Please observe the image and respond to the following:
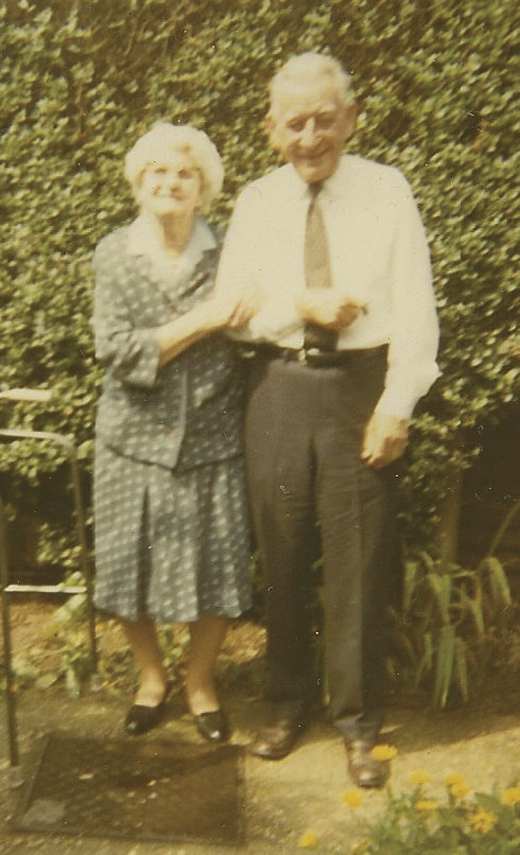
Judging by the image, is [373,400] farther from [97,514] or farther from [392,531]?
[97,514]

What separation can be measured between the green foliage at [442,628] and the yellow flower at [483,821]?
36.0 inches

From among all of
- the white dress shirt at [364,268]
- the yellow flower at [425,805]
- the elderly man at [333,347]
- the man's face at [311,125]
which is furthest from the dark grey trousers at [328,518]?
the man's face at [311,125]

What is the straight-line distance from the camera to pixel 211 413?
3.33 meters

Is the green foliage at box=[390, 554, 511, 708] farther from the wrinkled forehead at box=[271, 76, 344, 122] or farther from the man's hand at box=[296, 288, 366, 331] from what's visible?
the wrinkled forehead at box=[271, 76, 344, 122]

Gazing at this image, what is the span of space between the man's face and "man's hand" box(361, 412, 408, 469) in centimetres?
78

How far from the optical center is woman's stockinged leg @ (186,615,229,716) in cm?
361

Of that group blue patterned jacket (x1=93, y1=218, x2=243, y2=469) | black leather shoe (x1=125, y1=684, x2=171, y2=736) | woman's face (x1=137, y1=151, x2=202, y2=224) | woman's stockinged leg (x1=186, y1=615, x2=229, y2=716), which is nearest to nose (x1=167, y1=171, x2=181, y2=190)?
woman's face (x1=137, y1=151, x2=202, y2=224)

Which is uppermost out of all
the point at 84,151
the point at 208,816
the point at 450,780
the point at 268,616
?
the point at 84,151

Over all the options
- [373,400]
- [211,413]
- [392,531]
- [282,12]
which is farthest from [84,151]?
[392,531]

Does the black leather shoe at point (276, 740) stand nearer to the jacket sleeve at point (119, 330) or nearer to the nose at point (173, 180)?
the jacket sleeve at point (119, 330)

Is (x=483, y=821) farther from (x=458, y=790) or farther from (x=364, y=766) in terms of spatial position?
(x=364, y=766)

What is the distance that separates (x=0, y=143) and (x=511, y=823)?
2.93 meters

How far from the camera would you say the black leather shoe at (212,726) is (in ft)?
12.1

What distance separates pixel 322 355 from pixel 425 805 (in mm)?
1357
